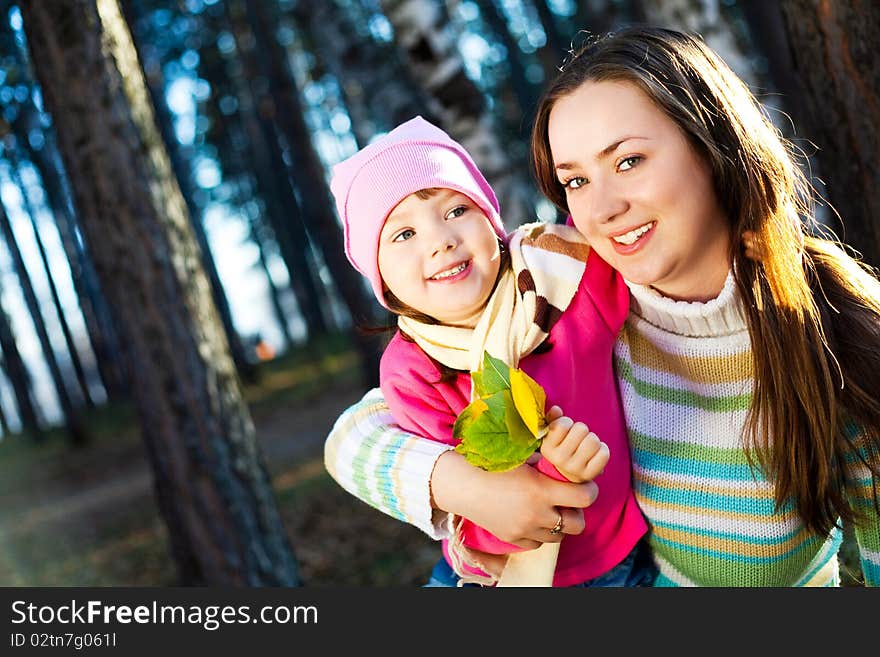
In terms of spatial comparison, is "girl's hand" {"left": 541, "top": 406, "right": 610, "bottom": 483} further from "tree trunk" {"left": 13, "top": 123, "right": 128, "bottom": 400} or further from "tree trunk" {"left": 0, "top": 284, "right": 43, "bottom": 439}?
"tree trunk" {"left": 0, "top": 284, "right": 43, "bottom": 439}

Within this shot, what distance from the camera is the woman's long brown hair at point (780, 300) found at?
2188 mm

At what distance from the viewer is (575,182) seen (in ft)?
7.73

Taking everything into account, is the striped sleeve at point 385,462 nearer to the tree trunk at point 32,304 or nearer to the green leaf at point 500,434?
the green leaf at point 500,434

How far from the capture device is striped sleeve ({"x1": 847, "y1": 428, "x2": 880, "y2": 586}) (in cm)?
226

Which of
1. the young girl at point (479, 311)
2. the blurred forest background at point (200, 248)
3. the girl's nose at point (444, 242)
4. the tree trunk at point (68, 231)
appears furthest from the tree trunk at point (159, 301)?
the tree trunk at point (68, 231)

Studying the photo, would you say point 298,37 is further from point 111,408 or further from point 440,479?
point 440,479

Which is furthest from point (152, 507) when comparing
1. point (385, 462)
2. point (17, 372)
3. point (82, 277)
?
point (82, 277)

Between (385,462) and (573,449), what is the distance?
2.05 feet

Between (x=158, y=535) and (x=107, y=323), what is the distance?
12.7 m

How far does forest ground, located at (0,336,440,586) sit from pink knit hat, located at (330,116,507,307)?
4.20 metres

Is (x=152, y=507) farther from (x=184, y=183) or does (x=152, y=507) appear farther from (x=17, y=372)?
(x=184, y=183)

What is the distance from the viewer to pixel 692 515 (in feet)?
7.75

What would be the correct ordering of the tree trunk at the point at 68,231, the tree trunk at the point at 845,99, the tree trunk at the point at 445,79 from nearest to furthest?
the tree trunk at the point at 845,99 → the tree trunk at the point at 445,79 → the tree trunk at the point at 68,231

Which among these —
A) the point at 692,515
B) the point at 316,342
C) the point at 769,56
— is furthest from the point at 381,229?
the point at 316,342
